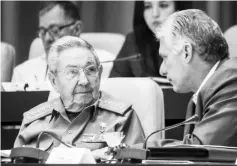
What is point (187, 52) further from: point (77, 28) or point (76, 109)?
point (77, 28)

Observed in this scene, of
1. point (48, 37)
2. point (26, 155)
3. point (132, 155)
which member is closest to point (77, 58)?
point (26, 155)

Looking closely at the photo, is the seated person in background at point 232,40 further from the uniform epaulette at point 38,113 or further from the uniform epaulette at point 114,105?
the uniform epaulette at point 38,113

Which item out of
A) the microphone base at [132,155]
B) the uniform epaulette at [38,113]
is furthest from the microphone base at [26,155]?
the uniform epaulette at [38,113]

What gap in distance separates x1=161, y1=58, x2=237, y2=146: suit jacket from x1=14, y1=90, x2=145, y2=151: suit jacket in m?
0.39

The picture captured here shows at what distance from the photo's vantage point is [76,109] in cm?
290

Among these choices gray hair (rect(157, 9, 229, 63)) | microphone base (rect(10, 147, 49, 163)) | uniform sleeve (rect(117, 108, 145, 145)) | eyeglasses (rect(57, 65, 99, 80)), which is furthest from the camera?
eyeglasses (rect(57, 65, 99, 80))

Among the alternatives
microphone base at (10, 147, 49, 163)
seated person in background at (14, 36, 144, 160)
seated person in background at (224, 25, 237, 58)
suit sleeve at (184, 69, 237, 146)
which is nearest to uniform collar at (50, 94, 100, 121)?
seated person in background at (14, 36, 144, 160)

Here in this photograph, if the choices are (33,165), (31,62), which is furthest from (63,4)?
(33,165)

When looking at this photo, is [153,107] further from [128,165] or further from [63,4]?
[63,4]

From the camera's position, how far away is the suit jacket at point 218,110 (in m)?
2.35

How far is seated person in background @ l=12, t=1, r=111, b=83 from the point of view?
4.27 m

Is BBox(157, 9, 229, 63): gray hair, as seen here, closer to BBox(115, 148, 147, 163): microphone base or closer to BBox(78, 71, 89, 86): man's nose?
BBox(78, 71, 89, 86): man's nose

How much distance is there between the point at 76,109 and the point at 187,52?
594mm

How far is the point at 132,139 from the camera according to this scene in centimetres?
277
